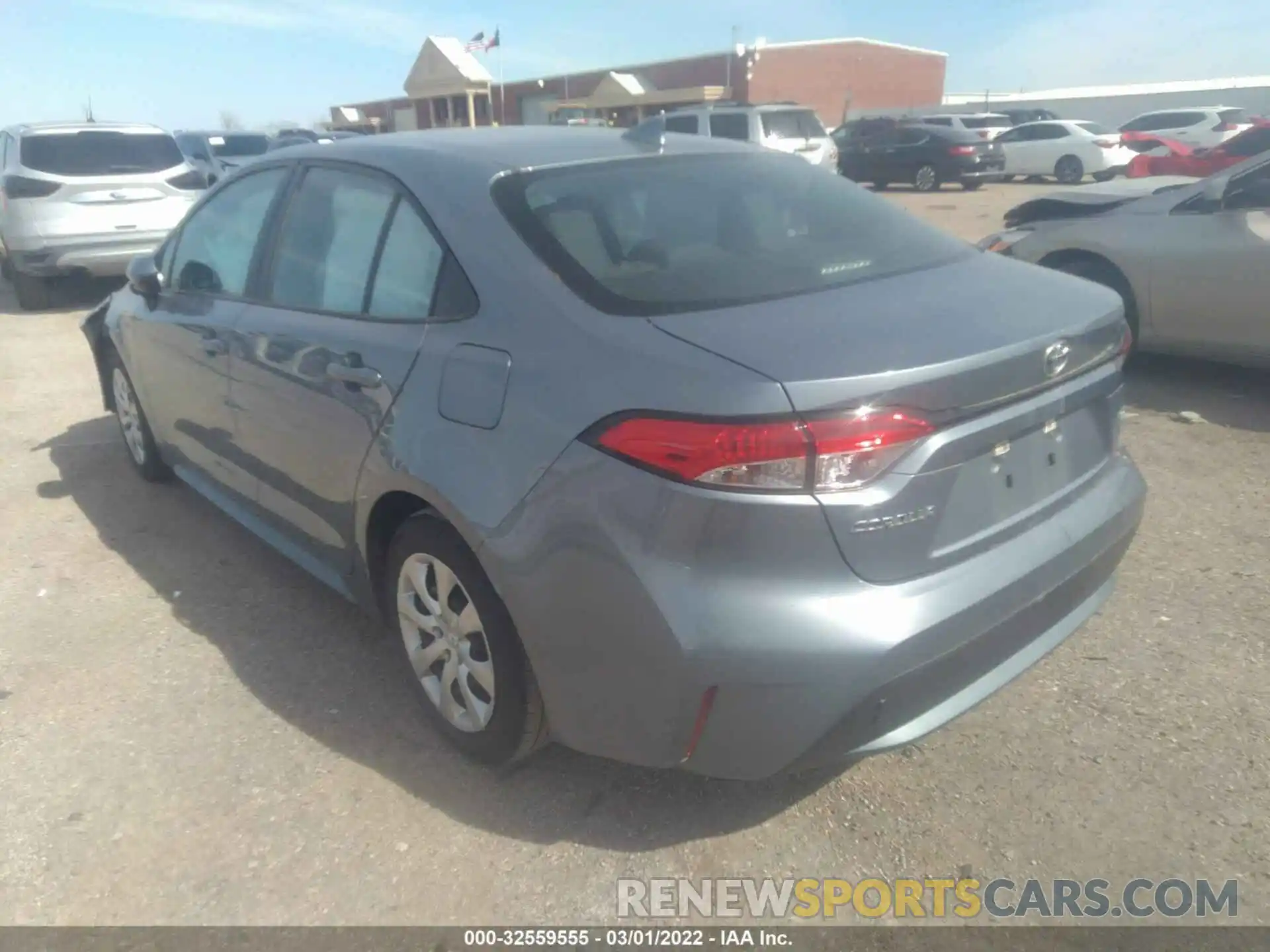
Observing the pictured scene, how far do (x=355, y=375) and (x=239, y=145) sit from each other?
71.0 ft

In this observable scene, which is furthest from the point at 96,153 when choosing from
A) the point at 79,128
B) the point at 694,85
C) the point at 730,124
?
the point at 694,85

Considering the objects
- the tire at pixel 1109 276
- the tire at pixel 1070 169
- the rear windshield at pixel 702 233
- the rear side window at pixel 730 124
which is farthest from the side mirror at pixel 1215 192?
the tire at pixel 1070 169

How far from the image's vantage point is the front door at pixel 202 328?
3748 millimetres

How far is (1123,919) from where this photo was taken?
7.57 ft

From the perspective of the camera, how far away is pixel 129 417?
5.14 metres

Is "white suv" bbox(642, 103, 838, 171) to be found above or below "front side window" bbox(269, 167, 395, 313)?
below

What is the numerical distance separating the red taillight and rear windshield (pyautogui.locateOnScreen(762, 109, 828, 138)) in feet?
54.2

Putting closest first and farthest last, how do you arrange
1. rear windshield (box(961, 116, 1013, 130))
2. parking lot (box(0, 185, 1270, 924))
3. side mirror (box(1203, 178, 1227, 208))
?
parking lot (box(0, 185, 1270, 924)), side mirror (box(1203, 178, 1227, 208)), rear windshield (box(961, 116, 1013, 130))

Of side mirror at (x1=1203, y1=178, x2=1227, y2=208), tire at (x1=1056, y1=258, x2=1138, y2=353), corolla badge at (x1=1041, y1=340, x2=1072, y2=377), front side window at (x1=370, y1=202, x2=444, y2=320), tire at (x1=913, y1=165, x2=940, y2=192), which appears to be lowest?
tire at (x1=913, y1=165, x2=940, y2=192)

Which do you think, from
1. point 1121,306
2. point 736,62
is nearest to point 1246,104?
point 736,62

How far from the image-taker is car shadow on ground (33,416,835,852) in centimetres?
268

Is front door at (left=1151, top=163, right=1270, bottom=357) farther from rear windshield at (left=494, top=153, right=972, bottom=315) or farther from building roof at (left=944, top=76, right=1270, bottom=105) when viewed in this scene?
building roof at (left=944, top=76, right=1270, bottom=105)

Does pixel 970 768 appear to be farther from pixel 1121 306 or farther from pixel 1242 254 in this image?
pixel 1242 254

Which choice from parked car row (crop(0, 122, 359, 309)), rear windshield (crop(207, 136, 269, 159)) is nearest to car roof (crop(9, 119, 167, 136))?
parked car row (crop(0, 122, 359, 309))
